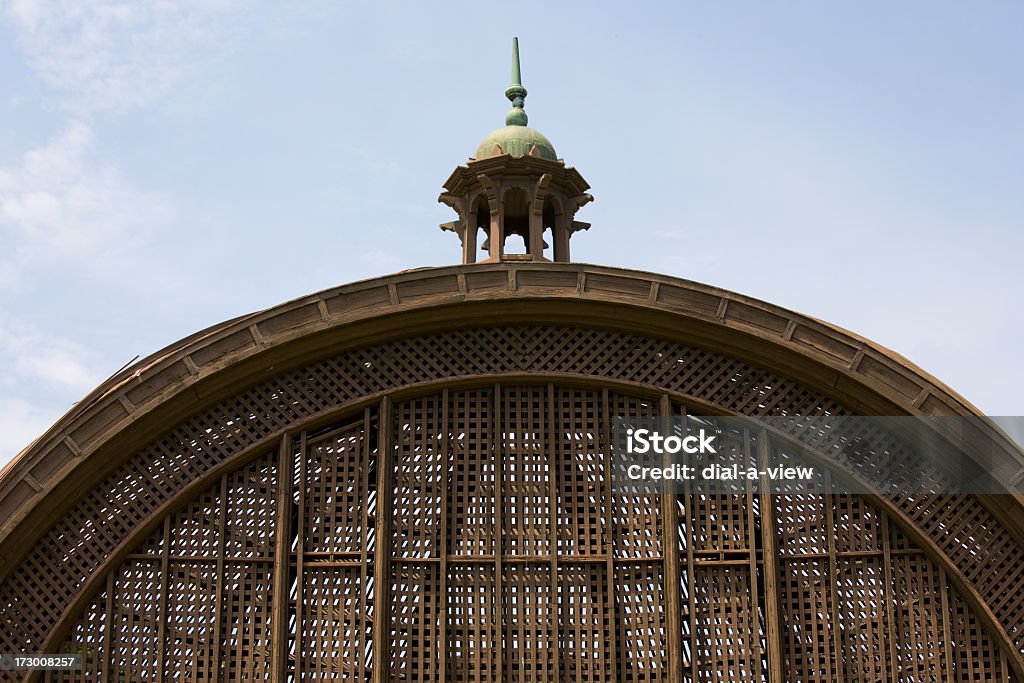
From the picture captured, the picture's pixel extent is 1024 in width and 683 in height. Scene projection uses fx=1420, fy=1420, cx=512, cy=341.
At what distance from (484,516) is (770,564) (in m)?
3.15

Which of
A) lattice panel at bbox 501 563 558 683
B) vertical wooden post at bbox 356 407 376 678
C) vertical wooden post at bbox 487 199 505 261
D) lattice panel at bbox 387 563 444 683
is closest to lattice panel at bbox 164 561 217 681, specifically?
vertical wooden post at bbox 356 407 376 678

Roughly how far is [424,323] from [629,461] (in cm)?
277

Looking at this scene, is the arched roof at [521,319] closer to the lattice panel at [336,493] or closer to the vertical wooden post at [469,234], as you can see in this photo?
Answer: the lattice panel at [336,493]

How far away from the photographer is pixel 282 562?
15.3 m

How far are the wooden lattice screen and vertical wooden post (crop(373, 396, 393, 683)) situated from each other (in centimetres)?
2

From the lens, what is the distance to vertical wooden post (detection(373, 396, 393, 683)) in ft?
49.2

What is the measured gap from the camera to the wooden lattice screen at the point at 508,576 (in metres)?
15.1

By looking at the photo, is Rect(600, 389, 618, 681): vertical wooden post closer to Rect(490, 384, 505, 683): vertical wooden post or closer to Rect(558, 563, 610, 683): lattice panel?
Rect(558, 563, 610, 683): lattice panel

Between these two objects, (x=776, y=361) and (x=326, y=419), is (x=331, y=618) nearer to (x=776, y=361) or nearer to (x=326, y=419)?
(x=326, y=419)

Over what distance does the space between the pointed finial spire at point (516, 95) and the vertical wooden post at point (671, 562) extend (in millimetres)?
5248

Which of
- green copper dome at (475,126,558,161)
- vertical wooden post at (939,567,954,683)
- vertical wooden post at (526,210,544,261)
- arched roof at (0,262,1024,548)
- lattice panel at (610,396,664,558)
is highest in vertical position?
green copper dome at (475,126,558,161)

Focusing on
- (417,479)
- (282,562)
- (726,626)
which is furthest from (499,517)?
(726,626)

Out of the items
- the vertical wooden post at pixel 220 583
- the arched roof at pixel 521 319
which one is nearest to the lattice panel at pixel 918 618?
the arched roof at pixel 521 319

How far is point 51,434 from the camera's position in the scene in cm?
1527
